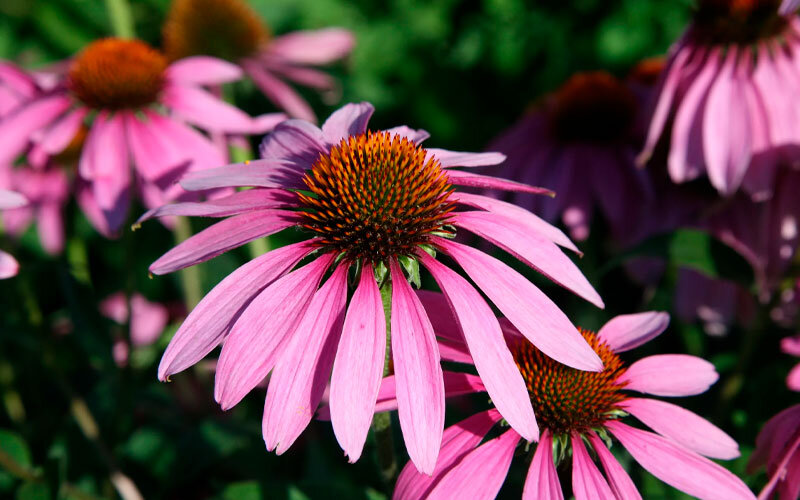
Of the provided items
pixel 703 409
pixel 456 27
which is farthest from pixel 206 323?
pixel 456 27

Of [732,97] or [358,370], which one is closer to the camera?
[358,370]

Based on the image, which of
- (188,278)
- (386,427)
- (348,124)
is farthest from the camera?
(188,278)

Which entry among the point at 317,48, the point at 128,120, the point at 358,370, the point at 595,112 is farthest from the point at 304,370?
the point at 317,48

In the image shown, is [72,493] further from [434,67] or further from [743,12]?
[434,67]

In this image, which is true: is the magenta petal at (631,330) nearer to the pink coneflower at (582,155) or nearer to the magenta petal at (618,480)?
the magenta petal at (618,480)

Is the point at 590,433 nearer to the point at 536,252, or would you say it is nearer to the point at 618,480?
the point at 618,480

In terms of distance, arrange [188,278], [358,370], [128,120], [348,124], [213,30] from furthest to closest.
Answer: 1. [213,30]
2. [188,278]
3. [128,120]
4. [348,124]
5. [358,370]

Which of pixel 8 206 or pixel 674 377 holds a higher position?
pixel 8 206
